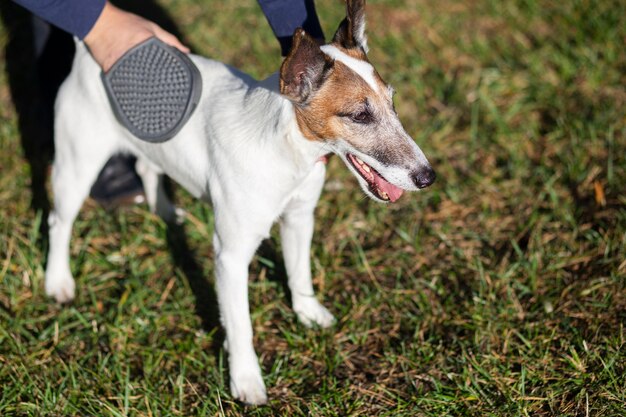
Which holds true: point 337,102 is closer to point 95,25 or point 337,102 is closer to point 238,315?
point 238,315

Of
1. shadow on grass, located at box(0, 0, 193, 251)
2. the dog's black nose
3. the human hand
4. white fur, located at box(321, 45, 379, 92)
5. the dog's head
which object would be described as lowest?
shadow on grass, located at box(0, 0, 193, 251)

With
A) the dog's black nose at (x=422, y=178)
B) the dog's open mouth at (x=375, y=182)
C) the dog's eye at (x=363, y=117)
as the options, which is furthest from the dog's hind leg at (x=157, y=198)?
the dog's black nose at (x=422, y=178)

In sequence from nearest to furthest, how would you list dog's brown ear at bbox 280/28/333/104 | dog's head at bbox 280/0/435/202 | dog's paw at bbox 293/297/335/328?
dog's brown ear at bbox 280/28/333/104, dog's head at bbox 280/0/435/202, dog's paw at bbox 293/297/335/328

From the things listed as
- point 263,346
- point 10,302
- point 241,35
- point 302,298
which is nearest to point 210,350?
point 263,346

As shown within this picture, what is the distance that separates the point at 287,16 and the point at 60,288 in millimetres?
2242

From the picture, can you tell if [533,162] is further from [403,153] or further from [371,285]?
[403,153]

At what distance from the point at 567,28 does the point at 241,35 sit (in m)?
3.10

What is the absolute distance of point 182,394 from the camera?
3.79 meters

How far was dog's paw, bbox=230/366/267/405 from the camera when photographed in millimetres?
3795

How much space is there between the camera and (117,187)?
5.34m

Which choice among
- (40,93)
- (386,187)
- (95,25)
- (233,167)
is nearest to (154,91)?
(95,25)

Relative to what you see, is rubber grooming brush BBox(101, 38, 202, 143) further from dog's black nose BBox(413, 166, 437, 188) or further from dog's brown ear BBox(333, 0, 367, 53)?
dog's black nose BBox(413, 166, 437, 188)

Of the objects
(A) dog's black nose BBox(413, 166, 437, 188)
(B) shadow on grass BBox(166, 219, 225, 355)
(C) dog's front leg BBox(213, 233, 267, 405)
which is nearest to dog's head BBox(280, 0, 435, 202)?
(A) dog's black nose BBox(413, 166, 437, 188)

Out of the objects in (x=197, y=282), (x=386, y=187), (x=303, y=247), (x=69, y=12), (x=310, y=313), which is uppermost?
(x=69, y=12)
